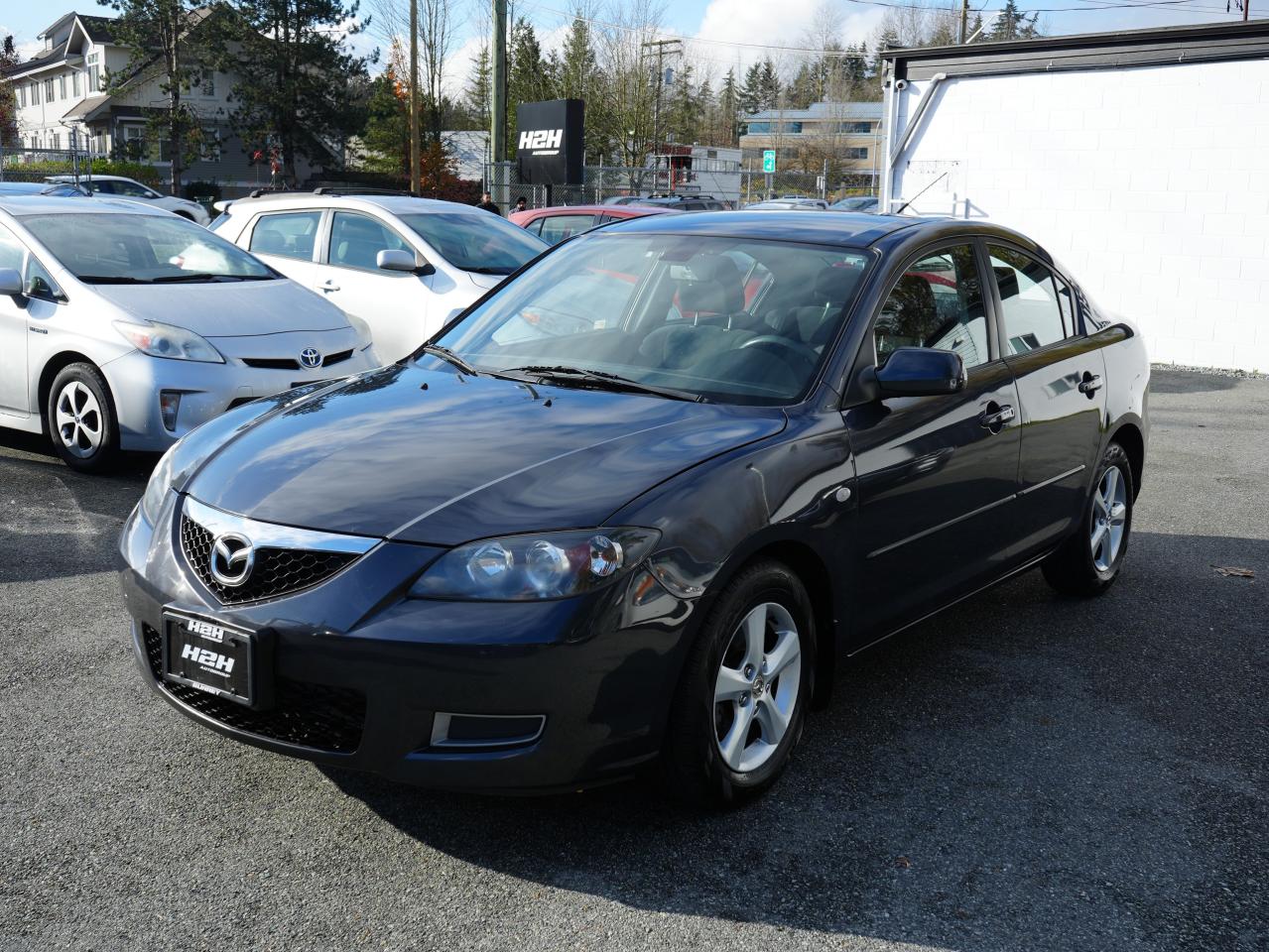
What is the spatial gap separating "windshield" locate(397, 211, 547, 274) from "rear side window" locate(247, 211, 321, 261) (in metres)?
0.79

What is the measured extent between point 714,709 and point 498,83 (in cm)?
2411

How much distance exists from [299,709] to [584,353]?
5.43 feet

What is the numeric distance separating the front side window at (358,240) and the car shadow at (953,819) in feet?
20.9

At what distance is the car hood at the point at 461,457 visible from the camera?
9.98 ft

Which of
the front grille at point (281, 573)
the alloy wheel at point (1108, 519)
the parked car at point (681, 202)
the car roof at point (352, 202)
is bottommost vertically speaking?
the alloy wheel at point (1108, 519)

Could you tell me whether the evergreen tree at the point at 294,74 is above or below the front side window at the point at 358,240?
above

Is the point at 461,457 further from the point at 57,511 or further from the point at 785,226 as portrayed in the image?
the point at 57,511

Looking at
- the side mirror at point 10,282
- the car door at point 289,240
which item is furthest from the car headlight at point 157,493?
the car door at point 289,240

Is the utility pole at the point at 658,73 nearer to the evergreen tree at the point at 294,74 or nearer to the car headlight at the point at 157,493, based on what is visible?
the evergreen tree at the point at 294,74

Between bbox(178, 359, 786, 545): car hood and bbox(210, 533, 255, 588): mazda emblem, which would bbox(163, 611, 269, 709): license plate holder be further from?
bbox(178, 359, 786, 545): car hood

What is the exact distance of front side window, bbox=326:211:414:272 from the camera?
9.88 m

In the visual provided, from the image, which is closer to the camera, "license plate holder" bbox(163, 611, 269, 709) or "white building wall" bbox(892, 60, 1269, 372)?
"license plate holder" bbox(163, 611, 269, 709)

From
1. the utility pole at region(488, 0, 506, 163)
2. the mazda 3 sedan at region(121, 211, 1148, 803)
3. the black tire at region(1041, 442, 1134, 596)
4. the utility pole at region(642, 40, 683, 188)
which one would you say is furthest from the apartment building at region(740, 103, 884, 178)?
the mazda 3 sedan at region(121, 211, 1148, 803)

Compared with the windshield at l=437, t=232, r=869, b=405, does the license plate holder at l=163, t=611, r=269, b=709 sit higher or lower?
lower
